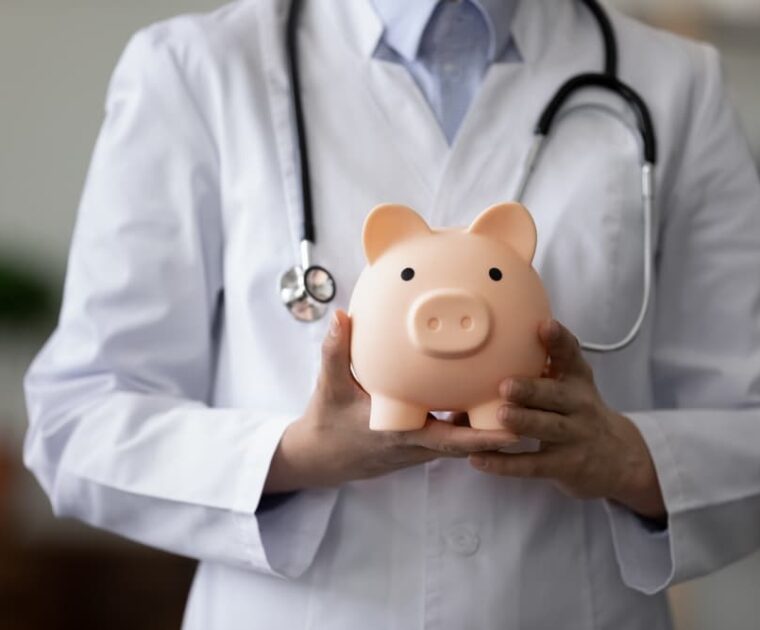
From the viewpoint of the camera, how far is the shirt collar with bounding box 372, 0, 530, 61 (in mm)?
944

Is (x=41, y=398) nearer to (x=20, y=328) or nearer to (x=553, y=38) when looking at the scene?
(x=553, y=38)

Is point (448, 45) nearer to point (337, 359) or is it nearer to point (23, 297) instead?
point (337, 359)

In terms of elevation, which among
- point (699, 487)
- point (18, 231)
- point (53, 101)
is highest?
point (699, 487)

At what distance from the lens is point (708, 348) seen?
100 cm

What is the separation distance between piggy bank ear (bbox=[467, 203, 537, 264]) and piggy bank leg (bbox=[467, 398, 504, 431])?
10 centimetres

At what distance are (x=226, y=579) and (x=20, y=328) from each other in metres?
1.20

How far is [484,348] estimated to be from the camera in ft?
2.27

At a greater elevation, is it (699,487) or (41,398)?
(41,398)


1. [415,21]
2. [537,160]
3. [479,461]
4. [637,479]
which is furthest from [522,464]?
[415,21]

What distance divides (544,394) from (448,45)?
373 mm

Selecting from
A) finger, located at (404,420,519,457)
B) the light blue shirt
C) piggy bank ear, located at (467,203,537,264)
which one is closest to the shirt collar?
the light blue shirt

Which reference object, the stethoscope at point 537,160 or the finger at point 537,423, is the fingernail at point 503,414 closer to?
the finger at point 537,423

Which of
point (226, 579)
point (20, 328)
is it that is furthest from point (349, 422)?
point (20, 328)

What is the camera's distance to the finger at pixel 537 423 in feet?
2.28
